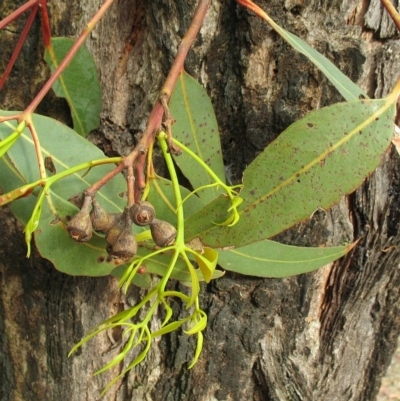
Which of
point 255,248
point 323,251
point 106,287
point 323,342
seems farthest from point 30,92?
point 323,342

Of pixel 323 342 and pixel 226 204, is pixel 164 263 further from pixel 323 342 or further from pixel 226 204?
pixel 323 342

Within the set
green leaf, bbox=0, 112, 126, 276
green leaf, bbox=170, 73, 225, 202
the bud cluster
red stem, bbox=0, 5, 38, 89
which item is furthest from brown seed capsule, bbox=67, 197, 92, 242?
red stem, bbox=0, 5, 38, 89

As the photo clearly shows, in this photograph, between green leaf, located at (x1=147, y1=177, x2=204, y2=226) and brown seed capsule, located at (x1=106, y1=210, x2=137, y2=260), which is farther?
green leaf, located at (x1=147, y1=177, x2=204, y2=226)

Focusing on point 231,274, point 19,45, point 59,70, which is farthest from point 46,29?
point 231,274

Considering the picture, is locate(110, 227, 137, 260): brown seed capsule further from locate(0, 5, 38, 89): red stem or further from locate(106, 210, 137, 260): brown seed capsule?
locate(0, 5, 38, 89): red stem

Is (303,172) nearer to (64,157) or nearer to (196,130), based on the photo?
(196,130)

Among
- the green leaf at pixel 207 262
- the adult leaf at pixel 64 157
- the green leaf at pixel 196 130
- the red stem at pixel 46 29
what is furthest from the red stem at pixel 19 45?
the green leaf at pixel 207 262

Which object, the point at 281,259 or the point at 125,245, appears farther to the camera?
the point at 281,259
